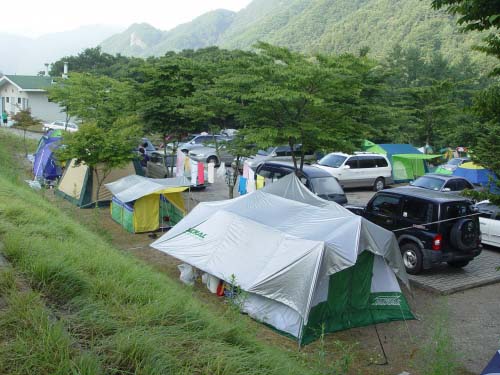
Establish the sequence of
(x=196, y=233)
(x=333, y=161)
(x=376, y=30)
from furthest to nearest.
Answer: (x=376, y=30), (x=333, y=161), (x=196, y=233)

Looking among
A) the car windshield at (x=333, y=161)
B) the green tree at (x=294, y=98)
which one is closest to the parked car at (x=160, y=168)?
the car windshield at (x=333, y=161)

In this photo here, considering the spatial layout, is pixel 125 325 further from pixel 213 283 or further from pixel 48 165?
pixel 48 165

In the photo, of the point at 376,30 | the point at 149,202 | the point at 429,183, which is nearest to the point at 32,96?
the point at 149,202

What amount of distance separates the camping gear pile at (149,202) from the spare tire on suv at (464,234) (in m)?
7.14

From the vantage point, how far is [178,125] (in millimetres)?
19469

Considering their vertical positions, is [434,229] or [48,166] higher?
[434,229]

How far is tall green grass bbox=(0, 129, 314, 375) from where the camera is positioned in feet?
11.0

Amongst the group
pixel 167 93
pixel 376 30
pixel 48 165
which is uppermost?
pixel 376 30

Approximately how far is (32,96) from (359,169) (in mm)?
36207

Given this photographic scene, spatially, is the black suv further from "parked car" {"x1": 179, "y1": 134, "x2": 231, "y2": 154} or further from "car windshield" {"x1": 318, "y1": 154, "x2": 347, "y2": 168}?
"parked car" {"x1": 179, "y1": 134, "x2": 231, "y2": 154}

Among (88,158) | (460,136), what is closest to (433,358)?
(88,158)

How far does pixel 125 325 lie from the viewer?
3879 millimetres

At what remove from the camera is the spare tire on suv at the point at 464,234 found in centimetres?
1031

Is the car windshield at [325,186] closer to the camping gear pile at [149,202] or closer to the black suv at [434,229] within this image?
the black suv at [434,229]
